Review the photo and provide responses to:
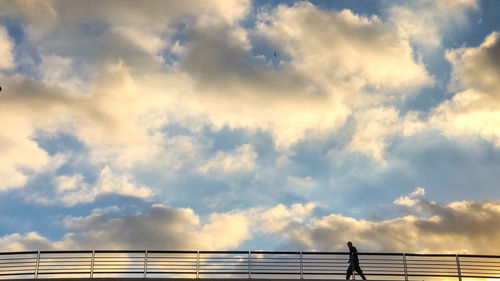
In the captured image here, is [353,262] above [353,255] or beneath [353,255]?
beneath

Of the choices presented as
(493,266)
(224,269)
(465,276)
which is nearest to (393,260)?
(465,276)

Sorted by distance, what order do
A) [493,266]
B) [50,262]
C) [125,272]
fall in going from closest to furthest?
[125,272]
[50,262]
[493,266]

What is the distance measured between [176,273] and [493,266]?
47.4 ft

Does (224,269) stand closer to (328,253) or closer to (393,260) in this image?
(328,253)

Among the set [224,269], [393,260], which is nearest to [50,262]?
[224,269]

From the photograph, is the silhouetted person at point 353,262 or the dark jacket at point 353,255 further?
the dark jacket at point 353,255

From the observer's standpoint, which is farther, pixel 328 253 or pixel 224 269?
pixel 328 253

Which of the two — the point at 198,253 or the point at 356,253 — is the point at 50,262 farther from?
the point at 356,253

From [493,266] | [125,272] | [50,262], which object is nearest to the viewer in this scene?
[125,272]

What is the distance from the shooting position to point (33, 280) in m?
21.7

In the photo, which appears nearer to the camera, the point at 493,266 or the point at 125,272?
the point at 125,272

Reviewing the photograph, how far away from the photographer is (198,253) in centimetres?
2306

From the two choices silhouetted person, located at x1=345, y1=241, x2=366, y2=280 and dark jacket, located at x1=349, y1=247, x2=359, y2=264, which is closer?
silhouetted person, located at x1=345, y1=241, x2=366, y2=280

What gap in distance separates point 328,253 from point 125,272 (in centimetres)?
870
